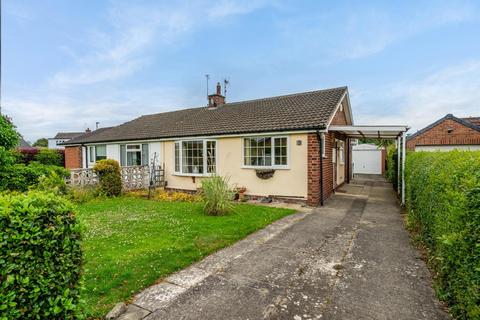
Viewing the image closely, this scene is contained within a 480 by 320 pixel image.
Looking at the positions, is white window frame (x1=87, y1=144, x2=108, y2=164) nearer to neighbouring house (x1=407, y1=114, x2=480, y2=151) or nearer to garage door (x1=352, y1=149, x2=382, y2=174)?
garage door (x1=352, y1=149, x2=382, y2=174)

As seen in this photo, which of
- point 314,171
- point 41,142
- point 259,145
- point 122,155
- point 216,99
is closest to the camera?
point 314,171

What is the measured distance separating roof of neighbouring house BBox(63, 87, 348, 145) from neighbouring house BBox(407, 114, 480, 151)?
1329 cm

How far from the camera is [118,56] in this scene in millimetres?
13750

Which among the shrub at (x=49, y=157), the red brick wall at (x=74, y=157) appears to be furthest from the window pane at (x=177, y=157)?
the shrub at (x=49, y=157)

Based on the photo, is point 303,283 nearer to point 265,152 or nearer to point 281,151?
point 281,151

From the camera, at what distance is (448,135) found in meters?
20.3

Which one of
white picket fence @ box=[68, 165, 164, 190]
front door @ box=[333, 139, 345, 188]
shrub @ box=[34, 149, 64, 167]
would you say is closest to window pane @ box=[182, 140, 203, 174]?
white picket fence @ box=[68, 165, 164, 190]

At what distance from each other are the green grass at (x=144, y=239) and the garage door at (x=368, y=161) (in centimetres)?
1866

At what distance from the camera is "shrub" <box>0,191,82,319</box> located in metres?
1.91

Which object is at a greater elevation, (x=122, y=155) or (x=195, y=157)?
(x=122, y=155)

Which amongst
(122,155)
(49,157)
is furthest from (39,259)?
(49,157)

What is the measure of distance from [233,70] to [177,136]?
8986 millimetres

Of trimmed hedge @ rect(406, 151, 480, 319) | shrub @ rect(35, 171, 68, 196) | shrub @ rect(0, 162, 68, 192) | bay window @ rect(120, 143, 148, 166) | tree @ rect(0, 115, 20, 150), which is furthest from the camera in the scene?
bay window @ rect(120, 143, 148, 166)

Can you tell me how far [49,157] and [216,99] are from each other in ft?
55.3
